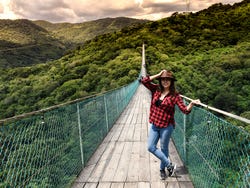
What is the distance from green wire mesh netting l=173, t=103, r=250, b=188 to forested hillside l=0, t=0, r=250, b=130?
85.5 feet

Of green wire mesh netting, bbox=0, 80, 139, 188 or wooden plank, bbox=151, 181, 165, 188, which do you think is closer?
green wire mesh netting, bbox=0, 80, 139, 188

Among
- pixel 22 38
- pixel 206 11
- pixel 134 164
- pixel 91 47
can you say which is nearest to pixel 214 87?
pixel 134 164

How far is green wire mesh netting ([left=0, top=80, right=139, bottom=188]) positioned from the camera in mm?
2312

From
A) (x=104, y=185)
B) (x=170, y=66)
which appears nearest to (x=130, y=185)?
(x=104, y=185)

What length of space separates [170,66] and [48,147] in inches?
2042

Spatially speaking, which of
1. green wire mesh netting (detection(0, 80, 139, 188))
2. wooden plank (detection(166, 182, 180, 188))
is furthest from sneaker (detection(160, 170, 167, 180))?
green wire mesh netting (detection(0, 80, 139, 188))

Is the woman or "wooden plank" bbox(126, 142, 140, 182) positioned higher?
the woman

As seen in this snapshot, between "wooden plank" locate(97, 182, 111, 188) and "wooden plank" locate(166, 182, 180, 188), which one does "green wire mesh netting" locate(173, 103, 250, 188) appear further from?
"wooden plank" locate(97, 182, 111, 188)

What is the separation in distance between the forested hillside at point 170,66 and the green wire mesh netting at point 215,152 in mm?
26055

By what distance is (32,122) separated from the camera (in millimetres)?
2783

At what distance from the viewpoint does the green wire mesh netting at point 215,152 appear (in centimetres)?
204

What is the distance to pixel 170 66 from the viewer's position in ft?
176

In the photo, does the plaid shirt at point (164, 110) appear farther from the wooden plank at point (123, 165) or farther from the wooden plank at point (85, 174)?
the wooden plank at point (85, 174)

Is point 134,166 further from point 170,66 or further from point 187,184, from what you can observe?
point 170,66
